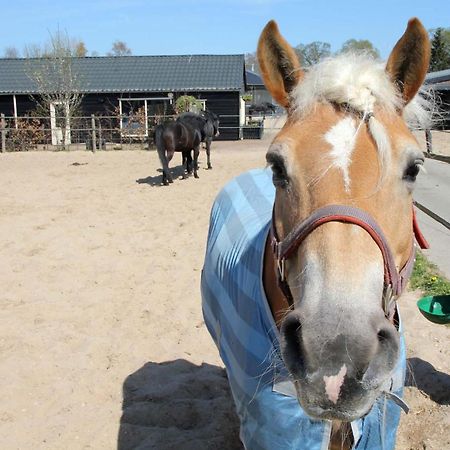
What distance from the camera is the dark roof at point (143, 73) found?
86.7 feet

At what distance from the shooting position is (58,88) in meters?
24.5

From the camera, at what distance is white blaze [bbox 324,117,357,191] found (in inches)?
59.4

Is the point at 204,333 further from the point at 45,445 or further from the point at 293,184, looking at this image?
the point at 293,184

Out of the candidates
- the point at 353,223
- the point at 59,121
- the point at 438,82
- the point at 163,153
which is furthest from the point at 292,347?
the point at 59,121

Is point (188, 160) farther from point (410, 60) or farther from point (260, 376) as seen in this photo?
point (410, 60)

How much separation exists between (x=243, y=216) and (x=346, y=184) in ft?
4.80

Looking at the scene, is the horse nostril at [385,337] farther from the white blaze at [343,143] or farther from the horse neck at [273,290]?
the horse neck at [273,290]

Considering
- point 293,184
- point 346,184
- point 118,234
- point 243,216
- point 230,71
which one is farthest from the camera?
point 230,71

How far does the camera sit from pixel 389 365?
1352mm

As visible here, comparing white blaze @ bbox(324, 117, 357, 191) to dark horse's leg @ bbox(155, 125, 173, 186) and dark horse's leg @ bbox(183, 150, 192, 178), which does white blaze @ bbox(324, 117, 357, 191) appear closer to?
dark horse's leg @ bbox(155, 125, 173, 186)

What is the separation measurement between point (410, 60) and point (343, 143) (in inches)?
16.8

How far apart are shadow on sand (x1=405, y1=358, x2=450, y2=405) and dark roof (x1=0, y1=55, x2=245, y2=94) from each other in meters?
23.5

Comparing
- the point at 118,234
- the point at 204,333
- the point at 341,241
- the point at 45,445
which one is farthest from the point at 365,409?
the point at 118,234

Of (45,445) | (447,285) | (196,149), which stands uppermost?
(196,149)
